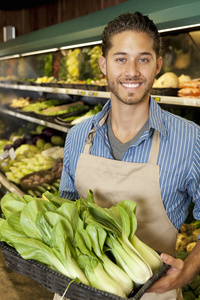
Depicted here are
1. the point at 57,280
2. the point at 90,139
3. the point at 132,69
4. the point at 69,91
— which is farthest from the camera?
the point at 69,91

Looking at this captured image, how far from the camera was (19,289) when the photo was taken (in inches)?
95.1

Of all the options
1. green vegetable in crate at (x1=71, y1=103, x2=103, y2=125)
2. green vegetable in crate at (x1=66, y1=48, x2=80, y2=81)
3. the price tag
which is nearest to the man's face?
the price tag

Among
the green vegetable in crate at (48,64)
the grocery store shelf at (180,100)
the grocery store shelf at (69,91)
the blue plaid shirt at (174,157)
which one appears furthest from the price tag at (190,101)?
Result: the green vegetable in crate at (48,64)

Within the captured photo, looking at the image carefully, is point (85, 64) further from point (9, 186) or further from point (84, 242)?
point (84, 242)

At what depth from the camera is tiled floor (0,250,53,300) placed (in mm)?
2330

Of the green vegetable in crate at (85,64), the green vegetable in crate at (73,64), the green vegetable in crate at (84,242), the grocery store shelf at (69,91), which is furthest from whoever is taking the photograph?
the green vegetable in crate at (73,64)

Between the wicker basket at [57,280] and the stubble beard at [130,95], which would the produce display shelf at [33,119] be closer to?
the stubble beard at [130,95]

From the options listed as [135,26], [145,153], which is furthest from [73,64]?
[145,153]

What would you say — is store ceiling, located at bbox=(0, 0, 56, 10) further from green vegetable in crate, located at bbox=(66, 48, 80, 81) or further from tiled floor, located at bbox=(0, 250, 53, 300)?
tiled floor, located at bbox=(0, 250, 53, 300)

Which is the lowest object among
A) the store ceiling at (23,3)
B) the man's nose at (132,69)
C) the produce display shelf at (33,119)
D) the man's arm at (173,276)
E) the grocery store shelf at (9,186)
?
the grocery store shelf at (9,186)

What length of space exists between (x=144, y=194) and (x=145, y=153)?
0.20 m

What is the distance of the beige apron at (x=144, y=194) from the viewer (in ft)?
5.43

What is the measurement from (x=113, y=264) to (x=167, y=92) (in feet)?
5.24

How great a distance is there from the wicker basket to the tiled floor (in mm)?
1070
